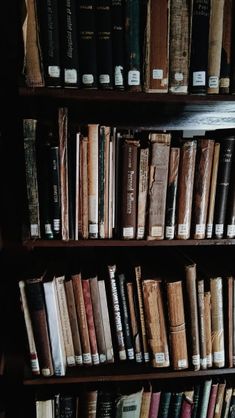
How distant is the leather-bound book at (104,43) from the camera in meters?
0.78

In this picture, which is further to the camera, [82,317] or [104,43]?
[82,317]

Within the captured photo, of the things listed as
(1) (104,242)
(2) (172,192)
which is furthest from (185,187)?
(1) (104,242)

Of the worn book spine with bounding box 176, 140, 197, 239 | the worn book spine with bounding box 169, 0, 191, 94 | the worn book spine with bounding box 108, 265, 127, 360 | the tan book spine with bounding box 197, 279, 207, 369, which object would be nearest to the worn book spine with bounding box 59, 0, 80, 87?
the worn book spine with bounding box 169, 0, 191, 94

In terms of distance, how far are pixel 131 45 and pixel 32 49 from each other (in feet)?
0.80

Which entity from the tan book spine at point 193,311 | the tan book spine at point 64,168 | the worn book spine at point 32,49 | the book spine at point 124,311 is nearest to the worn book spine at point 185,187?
the tan book spine at point 193,311

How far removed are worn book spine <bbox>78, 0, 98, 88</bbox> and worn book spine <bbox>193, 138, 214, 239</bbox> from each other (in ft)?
1.10

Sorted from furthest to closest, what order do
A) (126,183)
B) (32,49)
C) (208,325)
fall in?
1. (208,325)
2. (126,183)
3. (32,49)

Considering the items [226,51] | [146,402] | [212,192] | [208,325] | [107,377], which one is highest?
[226,51]

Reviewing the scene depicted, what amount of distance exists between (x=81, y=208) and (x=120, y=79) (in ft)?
1.15

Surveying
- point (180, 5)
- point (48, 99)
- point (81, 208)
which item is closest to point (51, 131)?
point (48, 99)

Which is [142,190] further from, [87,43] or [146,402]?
[146,402]

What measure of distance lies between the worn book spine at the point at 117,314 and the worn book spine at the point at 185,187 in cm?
22

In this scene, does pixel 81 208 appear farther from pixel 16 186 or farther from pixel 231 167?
pixel 231 167

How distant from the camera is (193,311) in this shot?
0.95 meters
